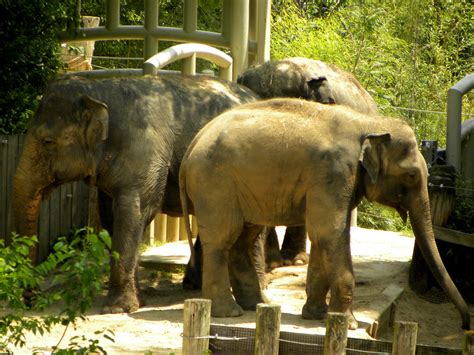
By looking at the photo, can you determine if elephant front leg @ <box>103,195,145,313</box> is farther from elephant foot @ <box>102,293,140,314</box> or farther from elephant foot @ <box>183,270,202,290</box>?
elephant foot @ <box>183,270,202,290</box>

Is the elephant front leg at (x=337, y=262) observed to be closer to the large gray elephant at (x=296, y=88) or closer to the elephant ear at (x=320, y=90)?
the large gray elephant at (x=296, y=88)

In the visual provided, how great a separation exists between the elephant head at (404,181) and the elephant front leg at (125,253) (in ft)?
6.69

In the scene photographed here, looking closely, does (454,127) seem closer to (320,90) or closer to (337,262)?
(320,90)

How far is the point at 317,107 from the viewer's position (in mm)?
9359

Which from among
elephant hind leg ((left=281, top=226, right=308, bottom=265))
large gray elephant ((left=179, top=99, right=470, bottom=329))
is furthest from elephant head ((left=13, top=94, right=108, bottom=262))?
elephant hind leg ((left=281, top=226, right=308, bottom=265))

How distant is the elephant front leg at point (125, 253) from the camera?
987 cm

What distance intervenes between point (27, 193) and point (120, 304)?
1256 millimetres

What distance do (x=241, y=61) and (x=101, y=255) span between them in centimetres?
844

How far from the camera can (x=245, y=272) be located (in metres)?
9.81

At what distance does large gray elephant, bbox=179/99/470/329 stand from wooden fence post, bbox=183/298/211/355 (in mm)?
→ 2416

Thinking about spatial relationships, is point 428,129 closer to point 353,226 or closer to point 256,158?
point 353,226

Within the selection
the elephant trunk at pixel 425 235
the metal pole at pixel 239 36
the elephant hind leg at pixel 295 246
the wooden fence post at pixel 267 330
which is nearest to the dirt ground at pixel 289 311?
the elephant hind leg at pixel 295 246

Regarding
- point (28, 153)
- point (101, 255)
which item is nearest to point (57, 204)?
point (28, 153)

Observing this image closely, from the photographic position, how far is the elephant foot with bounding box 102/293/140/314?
32.2ft
